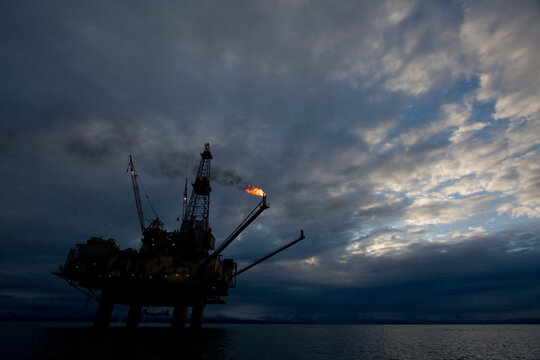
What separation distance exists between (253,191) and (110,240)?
33.6 m

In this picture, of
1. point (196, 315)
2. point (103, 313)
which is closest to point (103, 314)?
point (103, 313)

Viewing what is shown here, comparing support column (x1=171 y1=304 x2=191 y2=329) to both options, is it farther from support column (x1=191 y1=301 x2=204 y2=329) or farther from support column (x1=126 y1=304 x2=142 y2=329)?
support column (x1=126 y1=304 x2=142 y2=329)

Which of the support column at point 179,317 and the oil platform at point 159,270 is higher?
the oil platform at point 159,270

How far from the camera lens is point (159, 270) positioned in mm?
52312

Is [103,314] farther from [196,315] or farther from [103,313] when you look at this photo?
[196,315]

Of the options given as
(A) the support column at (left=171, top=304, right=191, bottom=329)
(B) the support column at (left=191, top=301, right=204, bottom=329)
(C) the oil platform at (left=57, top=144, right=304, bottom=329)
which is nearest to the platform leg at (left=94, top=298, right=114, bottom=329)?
(C) the oil platform at (left=57, top=144, right=304, bottom=329)

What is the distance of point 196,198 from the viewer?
62844mm

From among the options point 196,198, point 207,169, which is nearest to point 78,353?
point 196,198

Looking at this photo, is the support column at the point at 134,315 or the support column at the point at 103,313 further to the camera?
the support column at the point at 134,315

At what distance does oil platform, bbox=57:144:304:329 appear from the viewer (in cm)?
5162

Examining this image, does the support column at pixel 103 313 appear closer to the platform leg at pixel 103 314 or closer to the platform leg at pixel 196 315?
the platform leg at pixel 103 314

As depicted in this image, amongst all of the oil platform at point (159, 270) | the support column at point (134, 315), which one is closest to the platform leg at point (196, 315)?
the oil platform at point (159, 270)

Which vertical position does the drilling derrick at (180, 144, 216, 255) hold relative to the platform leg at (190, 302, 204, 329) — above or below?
above

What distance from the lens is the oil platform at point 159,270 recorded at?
51625mm
